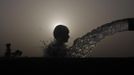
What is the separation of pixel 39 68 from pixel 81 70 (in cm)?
20

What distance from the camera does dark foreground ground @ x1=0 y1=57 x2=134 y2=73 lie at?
3.57 feet

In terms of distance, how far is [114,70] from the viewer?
3.70 ft

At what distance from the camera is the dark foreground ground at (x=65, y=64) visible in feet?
3.57

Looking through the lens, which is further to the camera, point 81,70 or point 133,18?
point 133,18

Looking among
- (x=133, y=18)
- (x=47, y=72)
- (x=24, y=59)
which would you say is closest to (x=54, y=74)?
(x=47, y=72)

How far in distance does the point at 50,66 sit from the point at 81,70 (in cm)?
15

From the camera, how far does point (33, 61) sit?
1104 mm

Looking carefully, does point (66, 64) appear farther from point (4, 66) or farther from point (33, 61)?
point (4, 66)

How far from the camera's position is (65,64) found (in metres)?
1.12

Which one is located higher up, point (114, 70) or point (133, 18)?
point (133, 18)

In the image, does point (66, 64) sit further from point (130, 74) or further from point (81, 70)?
point (130, 74)

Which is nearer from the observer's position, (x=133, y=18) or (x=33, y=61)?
(x=33, y=61)

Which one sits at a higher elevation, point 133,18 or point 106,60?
point 133,18

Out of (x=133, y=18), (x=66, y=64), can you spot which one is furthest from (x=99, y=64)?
(x=133, y=18)
